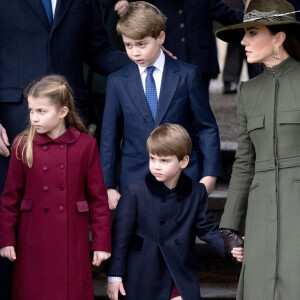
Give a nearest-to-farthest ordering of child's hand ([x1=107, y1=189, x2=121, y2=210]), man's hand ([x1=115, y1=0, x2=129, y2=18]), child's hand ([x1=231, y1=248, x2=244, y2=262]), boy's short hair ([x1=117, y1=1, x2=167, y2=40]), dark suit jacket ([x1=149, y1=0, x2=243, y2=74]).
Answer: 1. child's hand ([x1=231, y1=248, x2=244, y2=262])
2. boy's short hair ([x1=117, y1=1, x2=167, y2=40])
3. child's hand ([x1=107, y1=189, x2=121, y2=210])
4. man's hand ([x1=115, y1=0, x2=129, y2=18])
5. dark suit jacket ([x1=149, y1=0, x2=243, y2=74])

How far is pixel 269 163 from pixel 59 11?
61.1 inches

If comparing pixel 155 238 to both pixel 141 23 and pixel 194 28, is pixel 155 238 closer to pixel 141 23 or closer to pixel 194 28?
pixel 141 23

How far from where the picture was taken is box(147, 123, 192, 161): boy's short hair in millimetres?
4816

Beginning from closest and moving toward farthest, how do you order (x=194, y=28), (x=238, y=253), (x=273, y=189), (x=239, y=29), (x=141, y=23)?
1. (x=273, y=189)
2. (x=238, y=253)
3. (x=239, y=29)
4. (x=141, y=23)
5. (x=194, y=28)

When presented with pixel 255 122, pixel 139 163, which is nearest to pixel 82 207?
pixel 139 163

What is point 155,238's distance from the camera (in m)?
4.90

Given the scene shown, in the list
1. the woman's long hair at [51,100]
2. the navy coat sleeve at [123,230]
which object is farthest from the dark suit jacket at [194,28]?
the navy coat sleeve at [123,230]

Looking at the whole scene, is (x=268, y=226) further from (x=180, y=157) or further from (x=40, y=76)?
(x=40, y=76)

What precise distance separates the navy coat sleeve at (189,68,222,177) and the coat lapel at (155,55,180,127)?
0.32 feet

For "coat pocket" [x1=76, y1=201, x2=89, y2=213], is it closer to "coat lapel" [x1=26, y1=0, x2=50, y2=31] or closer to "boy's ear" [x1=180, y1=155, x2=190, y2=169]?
"boy's ear" [x1=180, y1=155, x2=190, y2=169]

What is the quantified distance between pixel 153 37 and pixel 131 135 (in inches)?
20.9

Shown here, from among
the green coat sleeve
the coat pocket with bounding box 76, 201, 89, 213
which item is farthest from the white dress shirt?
the coat pocket with bounding box 76, 201, 89, 213

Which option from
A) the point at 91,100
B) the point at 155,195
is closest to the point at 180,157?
the point at 155,195

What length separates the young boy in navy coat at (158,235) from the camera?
4.88m
